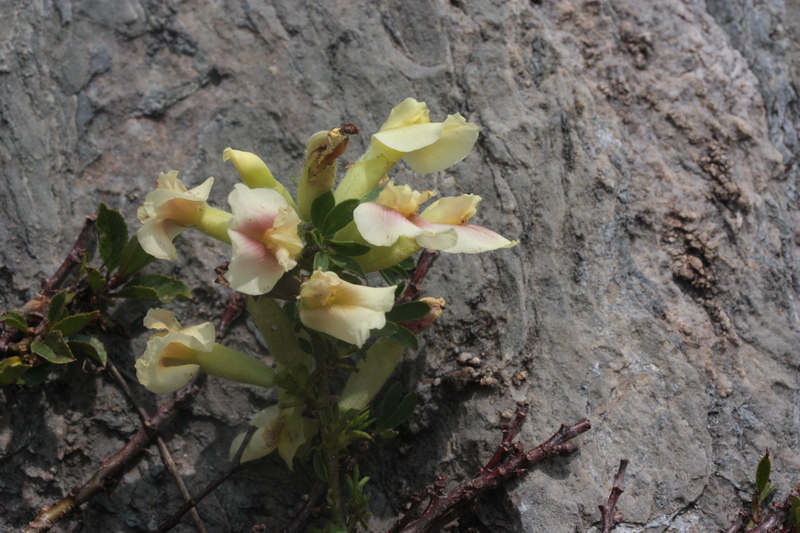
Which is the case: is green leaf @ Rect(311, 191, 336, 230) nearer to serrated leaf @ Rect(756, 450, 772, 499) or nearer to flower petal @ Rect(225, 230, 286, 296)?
flower petal @ Rect(225, 230, 286, 296)

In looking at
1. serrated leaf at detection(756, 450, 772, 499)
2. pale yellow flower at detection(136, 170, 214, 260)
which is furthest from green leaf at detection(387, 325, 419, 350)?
serrated leaf at detection(756, 450, 772, 499)

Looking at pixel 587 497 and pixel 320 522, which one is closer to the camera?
pixel 587 497

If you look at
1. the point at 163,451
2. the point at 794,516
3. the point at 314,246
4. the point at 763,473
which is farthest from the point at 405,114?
the point at 794,516

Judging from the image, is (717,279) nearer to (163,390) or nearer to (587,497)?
(587,497)

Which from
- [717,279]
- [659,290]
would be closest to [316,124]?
[659,290]

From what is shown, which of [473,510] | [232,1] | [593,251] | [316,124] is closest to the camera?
[473,510]

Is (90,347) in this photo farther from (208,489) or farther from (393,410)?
(393,410)

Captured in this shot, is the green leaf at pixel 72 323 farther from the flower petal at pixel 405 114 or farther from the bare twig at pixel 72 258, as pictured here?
the flower petal at pixel 405 114

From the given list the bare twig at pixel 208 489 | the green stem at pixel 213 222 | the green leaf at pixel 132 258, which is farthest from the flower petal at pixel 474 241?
the green leaf at pixel 132 258
